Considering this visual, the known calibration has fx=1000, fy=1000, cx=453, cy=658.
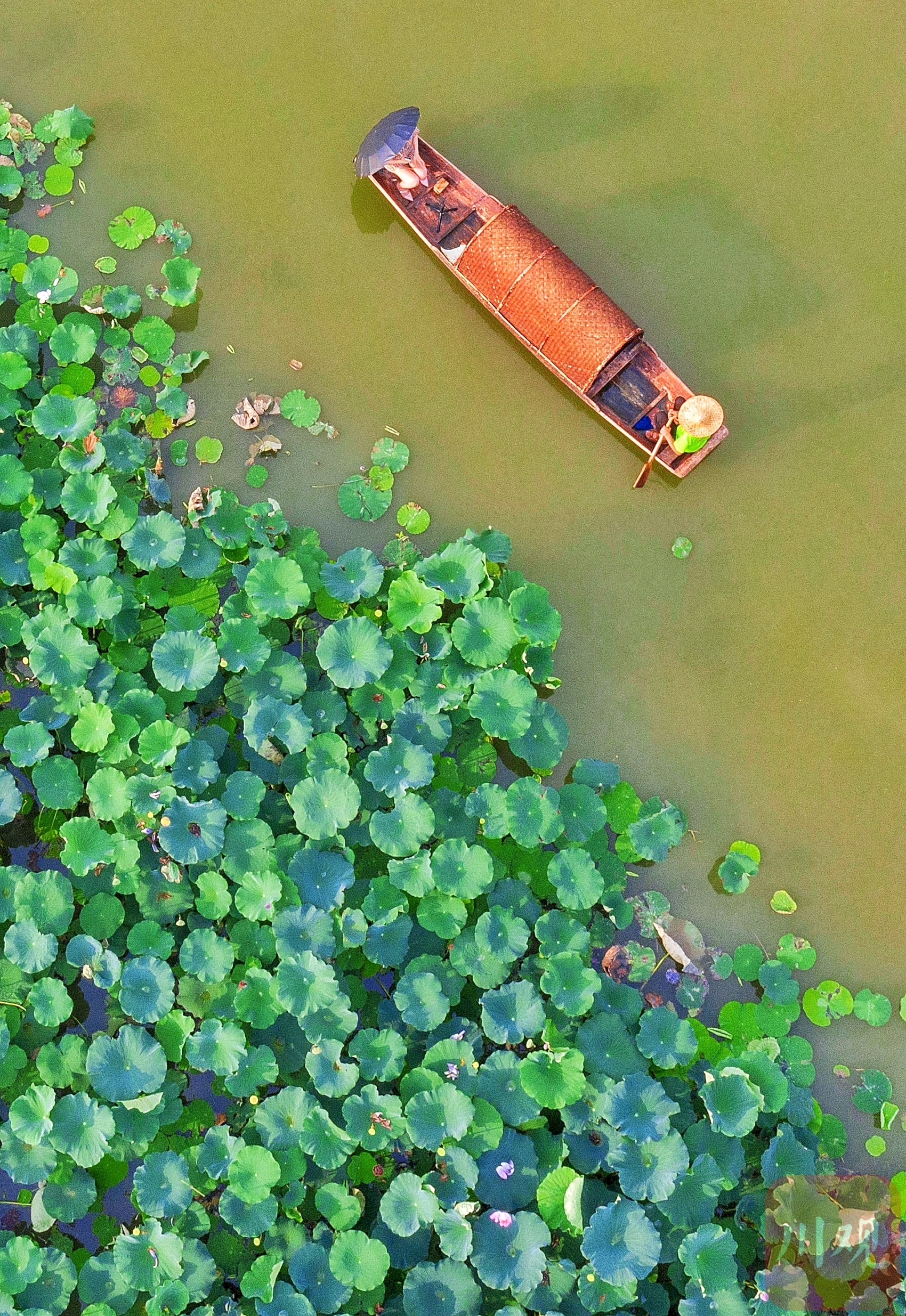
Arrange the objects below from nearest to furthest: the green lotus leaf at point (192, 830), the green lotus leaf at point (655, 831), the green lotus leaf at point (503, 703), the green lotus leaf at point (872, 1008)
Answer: the green lotus leaf at point (192, 830) → the green lotus leaf at point (503, 703) → the green lotus leaf at point (655, 831) → the green lotus leaf at point (872, 1008)

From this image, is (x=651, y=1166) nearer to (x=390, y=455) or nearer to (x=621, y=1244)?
(x=621, y=1244)

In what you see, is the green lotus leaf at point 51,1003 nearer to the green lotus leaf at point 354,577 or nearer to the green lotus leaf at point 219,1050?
the green lotus leaf at point 219,1050

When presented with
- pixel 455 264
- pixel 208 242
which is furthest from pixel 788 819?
pixel 208 242

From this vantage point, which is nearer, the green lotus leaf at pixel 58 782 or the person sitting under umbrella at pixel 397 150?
the green lotus leaf at pixel 58 782

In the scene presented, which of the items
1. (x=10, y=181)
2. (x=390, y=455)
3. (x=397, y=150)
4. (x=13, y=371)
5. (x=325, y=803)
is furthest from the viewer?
(x=10, y=181)

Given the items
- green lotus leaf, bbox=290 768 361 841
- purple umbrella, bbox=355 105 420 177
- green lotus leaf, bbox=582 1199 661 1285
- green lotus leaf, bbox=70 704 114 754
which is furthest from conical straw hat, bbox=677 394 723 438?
green lotus leaf, bbox=582 1199 661 1285

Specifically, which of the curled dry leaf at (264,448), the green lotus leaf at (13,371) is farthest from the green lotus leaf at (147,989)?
the green lotus leaf at (13,371)

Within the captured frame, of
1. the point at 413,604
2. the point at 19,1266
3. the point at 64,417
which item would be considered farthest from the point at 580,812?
the point at 64,417

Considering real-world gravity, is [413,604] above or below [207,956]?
above
